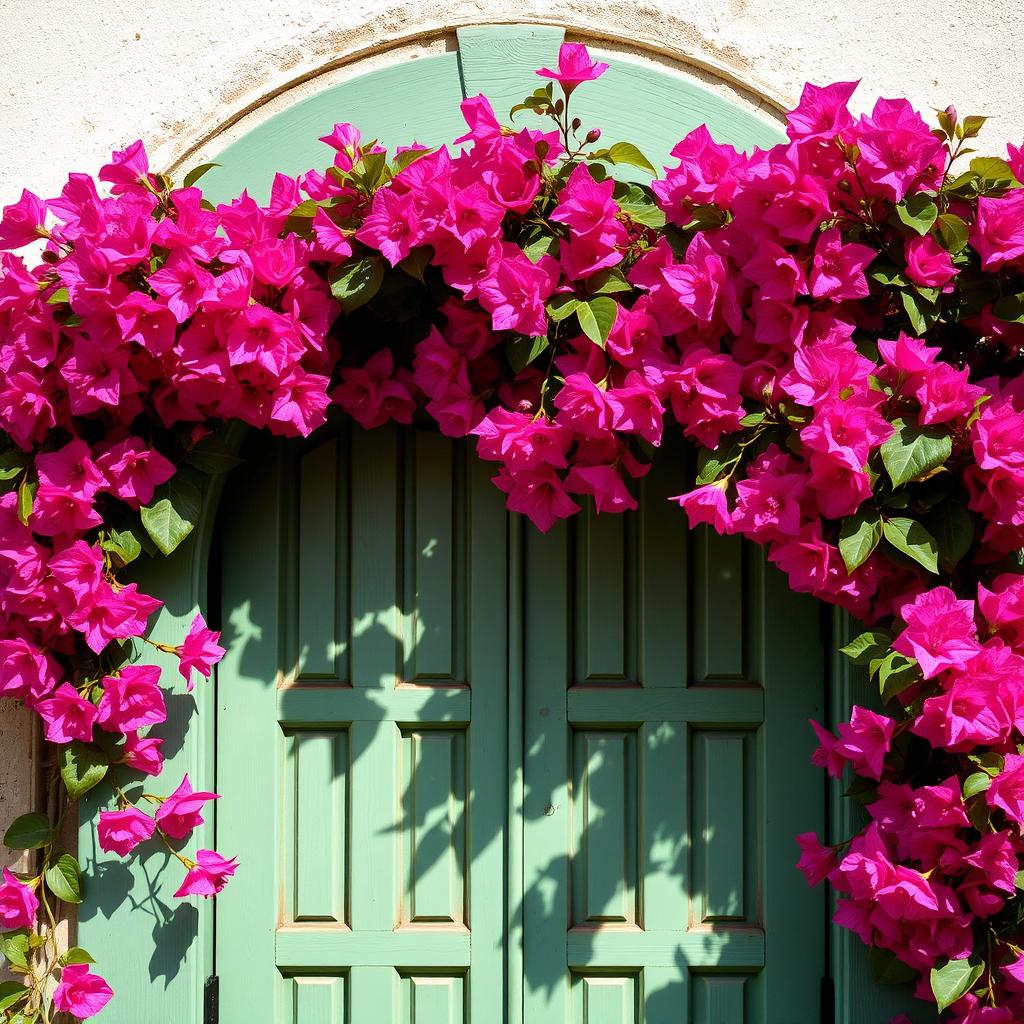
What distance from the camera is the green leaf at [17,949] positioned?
2.37m

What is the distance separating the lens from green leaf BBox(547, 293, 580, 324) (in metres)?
2.22

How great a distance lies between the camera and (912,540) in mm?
2105

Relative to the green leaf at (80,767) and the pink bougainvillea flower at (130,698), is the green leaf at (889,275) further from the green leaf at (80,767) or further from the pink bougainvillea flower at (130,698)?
the green leaf at (80,767)

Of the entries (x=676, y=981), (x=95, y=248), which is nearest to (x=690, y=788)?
(x=676, y=981)

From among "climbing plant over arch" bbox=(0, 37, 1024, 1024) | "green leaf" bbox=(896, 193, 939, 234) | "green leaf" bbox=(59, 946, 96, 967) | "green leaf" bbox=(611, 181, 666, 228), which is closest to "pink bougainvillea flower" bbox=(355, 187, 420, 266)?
"climbing plant over arch" bbox=(0, 37, 1024, 1024)

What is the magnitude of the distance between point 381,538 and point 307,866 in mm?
769

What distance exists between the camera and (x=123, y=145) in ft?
8.49

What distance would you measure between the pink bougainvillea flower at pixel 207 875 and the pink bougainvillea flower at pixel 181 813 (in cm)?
6

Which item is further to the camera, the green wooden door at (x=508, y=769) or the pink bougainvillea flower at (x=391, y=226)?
the green wooden door at (x=508, y=769)

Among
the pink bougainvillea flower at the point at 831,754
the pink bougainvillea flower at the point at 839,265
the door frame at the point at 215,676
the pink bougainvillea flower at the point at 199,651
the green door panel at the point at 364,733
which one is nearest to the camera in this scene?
the pink bougainvillea flower at the point at 839,265

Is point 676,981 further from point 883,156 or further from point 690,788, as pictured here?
point 883,156

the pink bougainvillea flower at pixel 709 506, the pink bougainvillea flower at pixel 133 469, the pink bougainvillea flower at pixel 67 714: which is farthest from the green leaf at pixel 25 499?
the pink bougainvillea flower at pixel 709 506

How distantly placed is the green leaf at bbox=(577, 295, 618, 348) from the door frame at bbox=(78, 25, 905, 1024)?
19.8 inches

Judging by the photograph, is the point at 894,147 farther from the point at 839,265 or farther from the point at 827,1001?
the point at 827,1001
